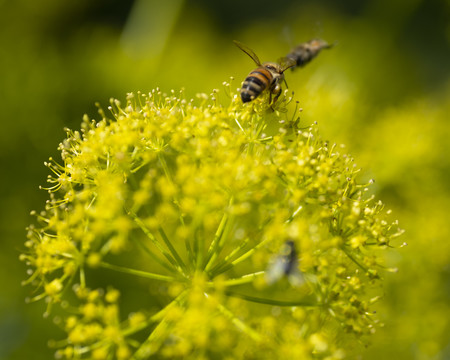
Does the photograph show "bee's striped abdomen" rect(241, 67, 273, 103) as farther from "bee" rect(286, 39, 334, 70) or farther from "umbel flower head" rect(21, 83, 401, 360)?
"bee" rect(286, 39, 334, 70)

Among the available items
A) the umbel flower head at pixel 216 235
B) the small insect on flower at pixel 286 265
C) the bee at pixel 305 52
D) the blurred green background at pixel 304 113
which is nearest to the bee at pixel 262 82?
the umbel flower head at pixel 216 235

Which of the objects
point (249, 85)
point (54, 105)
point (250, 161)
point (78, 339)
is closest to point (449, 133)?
point (249, 85)

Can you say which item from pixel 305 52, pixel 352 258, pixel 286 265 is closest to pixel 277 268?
pixel 286 265

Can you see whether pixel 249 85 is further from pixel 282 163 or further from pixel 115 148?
pixel 115 148

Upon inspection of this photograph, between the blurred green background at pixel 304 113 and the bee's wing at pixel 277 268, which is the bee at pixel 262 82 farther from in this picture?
the blurred green background at pixel 304 113

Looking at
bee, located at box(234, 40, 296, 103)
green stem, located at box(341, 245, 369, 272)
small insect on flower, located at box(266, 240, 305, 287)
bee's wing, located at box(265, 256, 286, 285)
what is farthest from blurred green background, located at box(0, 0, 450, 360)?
bee's wing, located at box(265, 256, 286, 285)
